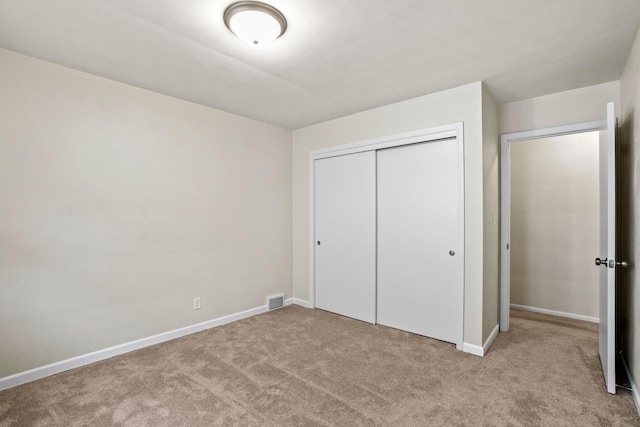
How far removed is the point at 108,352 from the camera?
2.70 metres

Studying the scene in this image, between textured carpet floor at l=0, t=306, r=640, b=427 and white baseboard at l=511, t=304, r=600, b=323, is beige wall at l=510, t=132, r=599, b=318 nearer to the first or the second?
white baseboard at l=511, t=304, r=600, b=323

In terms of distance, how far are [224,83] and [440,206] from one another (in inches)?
89.8

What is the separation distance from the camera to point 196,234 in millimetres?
3320

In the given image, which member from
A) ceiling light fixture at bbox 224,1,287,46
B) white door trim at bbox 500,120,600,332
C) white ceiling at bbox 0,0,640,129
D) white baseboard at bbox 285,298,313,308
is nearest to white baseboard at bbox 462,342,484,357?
white door trim at bbox 500,120,600,332

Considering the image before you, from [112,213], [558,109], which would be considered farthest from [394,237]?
[112,213]

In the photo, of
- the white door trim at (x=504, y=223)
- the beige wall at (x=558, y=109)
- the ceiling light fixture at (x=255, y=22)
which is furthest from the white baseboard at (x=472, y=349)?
the ceiling light fixture at (x=255, y=22)

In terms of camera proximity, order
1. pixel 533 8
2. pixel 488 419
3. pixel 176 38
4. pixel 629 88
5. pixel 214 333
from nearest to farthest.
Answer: pixel 533 8, pixel 488 419, pixel 176 38, pixel 629 88, pixel 214 333

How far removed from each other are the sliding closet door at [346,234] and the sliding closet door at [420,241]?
0.44ft

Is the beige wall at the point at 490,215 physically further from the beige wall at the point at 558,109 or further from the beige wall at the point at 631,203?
the beige wall at the point at 631,203

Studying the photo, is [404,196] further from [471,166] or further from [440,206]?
[471,166]

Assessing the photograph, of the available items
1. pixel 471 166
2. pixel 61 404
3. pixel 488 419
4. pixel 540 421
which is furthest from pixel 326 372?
pixel 471 166

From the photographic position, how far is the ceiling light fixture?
172 cm

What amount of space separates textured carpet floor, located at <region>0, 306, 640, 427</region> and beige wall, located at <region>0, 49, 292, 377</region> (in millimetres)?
427

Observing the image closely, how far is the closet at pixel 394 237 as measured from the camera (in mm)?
2994
